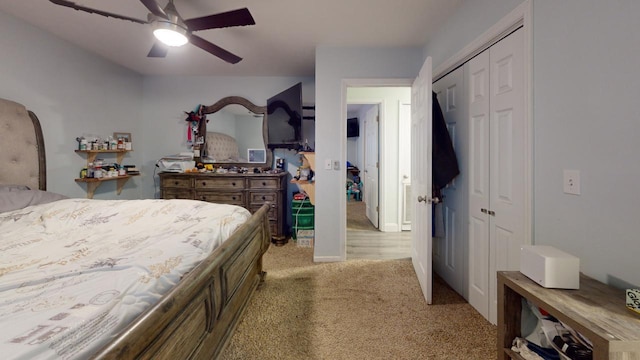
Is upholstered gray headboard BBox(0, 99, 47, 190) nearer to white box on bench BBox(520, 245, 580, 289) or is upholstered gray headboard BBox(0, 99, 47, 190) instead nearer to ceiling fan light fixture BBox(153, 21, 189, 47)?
ceiling fan light fixture BBox(153, 21, 189, 47)

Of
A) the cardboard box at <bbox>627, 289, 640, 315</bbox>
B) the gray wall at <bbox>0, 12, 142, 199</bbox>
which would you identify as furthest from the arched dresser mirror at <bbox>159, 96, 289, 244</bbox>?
the cardboard box at <bbox>627, 289, 640, 315</bbox>

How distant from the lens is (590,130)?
1.16m

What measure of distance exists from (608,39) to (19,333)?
212 cm

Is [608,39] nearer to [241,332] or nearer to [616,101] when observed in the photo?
[616,101]

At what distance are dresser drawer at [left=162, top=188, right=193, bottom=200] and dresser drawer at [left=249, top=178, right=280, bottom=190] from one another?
0.86 metres

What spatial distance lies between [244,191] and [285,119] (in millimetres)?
1137

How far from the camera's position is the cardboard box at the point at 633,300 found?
0.85m

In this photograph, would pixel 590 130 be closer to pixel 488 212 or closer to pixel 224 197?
pixel 488 212

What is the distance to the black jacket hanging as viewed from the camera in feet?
7.23

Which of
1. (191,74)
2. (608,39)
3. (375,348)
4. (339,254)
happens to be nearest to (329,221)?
(339,254)

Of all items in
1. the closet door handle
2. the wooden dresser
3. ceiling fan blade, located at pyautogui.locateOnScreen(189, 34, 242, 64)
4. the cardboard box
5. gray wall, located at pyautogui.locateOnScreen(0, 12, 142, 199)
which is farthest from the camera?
the wooden dresser

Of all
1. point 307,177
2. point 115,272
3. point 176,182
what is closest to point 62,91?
point 176,182

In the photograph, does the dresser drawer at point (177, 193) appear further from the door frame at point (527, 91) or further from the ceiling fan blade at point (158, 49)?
the door frame at point (527, 91)

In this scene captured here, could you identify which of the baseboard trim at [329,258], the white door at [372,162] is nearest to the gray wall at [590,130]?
the baseboard trim at [329,258]
